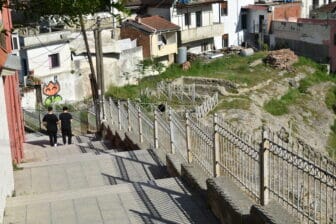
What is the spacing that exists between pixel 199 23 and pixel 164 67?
7.20 meters

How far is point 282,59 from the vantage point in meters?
39.3

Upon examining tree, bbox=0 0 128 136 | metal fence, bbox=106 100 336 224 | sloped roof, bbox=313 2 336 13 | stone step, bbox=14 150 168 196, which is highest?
tree, bbox=0 0 128 136

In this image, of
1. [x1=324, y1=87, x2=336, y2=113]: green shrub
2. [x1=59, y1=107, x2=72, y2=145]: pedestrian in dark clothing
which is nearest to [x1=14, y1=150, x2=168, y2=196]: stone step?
[x1=59, y1=107, x2=72, y2=145]: pedestrian in dark clothing

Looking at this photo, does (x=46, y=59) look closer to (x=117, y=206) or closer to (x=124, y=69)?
(x=124, y=69)

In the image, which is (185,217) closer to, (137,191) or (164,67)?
(137,191)

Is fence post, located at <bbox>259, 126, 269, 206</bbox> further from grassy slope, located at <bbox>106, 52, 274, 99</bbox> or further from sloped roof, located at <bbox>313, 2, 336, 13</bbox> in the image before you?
sloped roof, located at <bbox>313, 2, 336, 13</bbox>

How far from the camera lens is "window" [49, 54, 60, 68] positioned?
33.2 meters

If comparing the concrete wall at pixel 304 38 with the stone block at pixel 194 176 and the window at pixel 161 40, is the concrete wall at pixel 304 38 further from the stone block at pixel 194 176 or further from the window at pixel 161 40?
the stone block at pixel 194 176

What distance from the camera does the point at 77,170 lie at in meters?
12.5

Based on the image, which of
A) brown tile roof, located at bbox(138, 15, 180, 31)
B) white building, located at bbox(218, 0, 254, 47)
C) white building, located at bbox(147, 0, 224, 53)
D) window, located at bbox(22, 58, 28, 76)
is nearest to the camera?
window, located at bbox(22, 58, 28, 76)

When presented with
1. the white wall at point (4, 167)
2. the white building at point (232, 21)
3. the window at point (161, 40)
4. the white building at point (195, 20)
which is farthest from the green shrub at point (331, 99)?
the white wall at point (4, 167)

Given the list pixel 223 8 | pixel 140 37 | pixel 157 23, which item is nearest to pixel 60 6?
pixel 140 37

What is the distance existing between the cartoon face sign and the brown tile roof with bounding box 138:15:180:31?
979cm

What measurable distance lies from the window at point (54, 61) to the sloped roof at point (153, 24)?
8427mm
